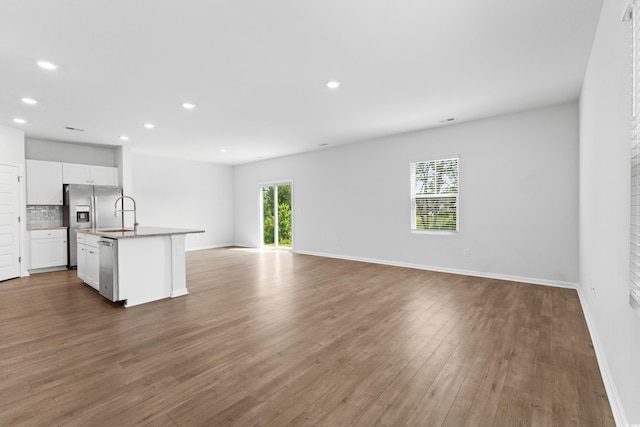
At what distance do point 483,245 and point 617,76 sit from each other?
144 inches

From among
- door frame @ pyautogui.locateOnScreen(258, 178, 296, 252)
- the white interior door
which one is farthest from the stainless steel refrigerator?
door frame @ pyautogui.locateOnScreen(258, 178, 296, 252)

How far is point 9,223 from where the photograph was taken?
5.24m

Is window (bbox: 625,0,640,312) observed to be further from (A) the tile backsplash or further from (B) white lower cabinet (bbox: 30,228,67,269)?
(A) the tile backsplash

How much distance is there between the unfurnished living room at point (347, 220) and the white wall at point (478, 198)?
3 cm

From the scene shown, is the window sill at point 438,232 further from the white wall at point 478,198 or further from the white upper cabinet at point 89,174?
the white upper cabinet at point 89,174

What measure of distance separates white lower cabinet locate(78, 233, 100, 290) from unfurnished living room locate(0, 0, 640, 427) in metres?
0.06

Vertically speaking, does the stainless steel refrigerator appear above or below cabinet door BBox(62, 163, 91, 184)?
below

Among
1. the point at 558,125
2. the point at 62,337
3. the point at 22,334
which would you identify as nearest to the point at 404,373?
the point at 62,337

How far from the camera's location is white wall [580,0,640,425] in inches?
61.5

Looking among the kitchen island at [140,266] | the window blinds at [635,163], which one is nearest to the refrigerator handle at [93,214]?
the kitchen island at [140,266]

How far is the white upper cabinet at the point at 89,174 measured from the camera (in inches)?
247

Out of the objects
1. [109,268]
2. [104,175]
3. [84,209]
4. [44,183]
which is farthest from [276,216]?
[109,268]

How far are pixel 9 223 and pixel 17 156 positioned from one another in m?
1.24

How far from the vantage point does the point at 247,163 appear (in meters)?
9.50
